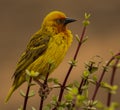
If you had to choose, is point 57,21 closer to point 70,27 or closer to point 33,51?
point 33,51

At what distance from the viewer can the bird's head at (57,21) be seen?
17.0ft

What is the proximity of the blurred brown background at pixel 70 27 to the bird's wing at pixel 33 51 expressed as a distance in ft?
24.2

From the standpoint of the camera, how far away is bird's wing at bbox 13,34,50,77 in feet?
15.6

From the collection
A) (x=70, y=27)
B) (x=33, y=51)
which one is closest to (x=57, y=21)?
(x=33, y=51)

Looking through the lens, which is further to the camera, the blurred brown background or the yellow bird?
the blurred brown background

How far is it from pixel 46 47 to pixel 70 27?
11.2 m

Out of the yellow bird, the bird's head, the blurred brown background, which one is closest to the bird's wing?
the yellow bird

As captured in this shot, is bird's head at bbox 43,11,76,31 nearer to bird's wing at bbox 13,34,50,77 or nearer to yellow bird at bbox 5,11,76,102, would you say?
yellow bird at bbox 5,11,76,102

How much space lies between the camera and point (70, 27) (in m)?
16.3

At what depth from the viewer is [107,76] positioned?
42.8 feet

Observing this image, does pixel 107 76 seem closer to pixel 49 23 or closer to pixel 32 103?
pixel 32 103

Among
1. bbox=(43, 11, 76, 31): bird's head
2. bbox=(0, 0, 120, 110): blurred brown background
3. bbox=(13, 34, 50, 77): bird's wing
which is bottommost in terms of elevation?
bbox=(0, 0, 120, 110): blurred brown background

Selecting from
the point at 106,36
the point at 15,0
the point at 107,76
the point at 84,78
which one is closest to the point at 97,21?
the point at 106,36

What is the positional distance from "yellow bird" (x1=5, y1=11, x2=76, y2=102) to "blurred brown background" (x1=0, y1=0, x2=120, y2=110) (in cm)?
730
